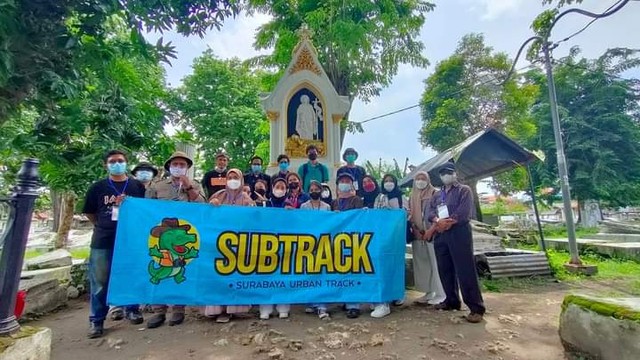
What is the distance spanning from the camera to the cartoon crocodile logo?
3.78 meters

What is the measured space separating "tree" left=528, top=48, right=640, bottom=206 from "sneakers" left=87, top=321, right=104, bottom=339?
938 inches

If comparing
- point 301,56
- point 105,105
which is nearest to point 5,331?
point 105,105

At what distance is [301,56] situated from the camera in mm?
8703

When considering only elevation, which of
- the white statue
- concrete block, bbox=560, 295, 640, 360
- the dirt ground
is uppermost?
the white statue

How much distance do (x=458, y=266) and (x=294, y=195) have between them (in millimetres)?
2340

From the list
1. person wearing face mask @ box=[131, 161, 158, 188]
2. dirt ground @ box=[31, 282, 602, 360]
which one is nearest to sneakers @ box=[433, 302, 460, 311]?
dirt ground @ box=[31, 282, 602, 360]

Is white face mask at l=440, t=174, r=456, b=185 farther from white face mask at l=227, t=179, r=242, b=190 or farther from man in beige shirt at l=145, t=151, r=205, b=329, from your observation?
man in beige shirt at l=145, t=151, r=205, b=329

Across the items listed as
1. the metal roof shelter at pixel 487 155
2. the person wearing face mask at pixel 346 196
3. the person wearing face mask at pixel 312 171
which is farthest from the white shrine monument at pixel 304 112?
the person wearing face mask at pixel 346 196

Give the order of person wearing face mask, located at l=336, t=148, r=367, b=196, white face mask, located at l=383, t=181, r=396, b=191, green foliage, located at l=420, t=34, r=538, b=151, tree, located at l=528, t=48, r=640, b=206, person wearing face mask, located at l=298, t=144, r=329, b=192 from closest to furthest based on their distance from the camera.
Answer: white face mask, located at l=383, t=181, r=396, b=191, person wearing face mask, located at l=336, t=148, r=367, b=196, person wearing face mask, located at l=298, t=144, r=329, b=192, green foliage, located at l=420, t=34, r=538, b=151, tree, located at l=528, t=48, r=640, b=206

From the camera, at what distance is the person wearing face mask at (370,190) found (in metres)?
5.49

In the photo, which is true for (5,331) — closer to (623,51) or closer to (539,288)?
(539,288)

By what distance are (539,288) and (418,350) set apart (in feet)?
13.0

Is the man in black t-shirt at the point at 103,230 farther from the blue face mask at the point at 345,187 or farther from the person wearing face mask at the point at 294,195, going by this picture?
the blue face mask at the point at 345,187

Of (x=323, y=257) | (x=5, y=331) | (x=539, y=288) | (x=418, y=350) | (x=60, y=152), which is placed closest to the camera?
(x=5, y=331)
